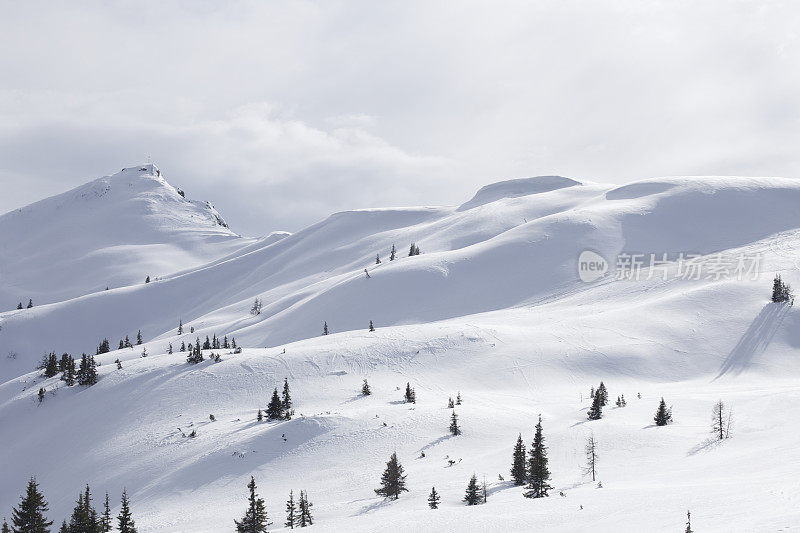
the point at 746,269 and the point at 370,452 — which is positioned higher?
the point at 746,269

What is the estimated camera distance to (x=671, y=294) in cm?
9238

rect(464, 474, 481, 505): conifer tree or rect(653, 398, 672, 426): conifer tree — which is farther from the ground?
rect(653, 398, 672, 426): conifer tree

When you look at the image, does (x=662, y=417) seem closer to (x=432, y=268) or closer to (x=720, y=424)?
(x=720, y=424)

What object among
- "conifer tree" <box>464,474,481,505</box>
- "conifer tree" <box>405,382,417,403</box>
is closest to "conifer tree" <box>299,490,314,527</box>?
"conifer tree" <box>464,474,481,505</box>

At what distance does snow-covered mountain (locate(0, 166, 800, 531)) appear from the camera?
3431 centimetres

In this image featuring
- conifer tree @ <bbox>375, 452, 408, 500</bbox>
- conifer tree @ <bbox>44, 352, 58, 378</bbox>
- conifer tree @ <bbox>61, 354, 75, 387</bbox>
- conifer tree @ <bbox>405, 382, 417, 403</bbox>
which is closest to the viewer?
conifer tree @ <bbox>375, 452, 408, 500</bbox>

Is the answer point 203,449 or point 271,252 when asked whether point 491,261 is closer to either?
point 203,449

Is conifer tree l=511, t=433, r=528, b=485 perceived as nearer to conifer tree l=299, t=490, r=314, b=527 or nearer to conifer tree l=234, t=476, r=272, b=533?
conifer tree l=299, t=490, r=314, b=527

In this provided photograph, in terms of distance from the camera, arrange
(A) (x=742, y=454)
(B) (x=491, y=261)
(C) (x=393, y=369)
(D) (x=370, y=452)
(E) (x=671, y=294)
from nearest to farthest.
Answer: (A) (x=742, y=454) → (D) (x=370, y=452) → (C) (x=393, y=369) → (E) (x=671, y=294) → (B) (x=491, y=261)

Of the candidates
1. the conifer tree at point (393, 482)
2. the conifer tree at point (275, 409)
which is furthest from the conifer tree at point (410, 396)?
the conifer tree at point (393, 482)

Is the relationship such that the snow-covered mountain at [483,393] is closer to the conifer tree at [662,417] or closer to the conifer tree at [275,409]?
the conifer tree at [662,417]

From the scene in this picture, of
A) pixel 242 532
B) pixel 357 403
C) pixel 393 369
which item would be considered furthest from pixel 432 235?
pixel 242 532

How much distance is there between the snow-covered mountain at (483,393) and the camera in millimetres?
34312

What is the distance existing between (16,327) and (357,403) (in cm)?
13991
